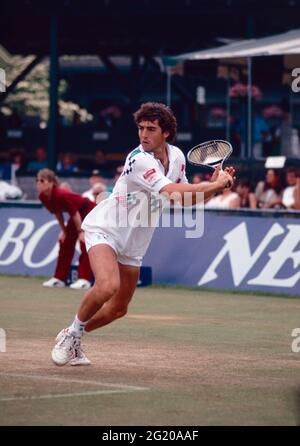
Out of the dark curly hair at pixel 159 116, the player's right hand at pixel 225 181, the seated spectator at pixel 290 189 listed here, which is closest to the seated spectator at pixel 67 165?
the seated spectator at pixel 290 189

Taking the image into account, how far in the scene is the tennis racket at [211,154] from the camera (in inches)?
414

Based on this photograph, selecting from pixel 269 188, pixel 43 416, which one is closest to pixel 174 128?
pixel 43 416

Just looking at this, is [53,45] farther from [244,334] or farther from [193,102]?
[244,334]

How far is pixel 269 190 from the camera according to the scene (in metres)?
21.9

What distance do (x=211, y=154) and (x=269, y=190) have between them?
11.3 meters

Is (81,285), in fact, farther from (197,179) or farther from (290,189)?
(290,189)

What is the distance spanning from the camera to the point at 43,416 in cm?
841

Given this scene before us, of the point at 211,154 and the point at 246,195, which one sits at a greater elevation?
the point at 211,154

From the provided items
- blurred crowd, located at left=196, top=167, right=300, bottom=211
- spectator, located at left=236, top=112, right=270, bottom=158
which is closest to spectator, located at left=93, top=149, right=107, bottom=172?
spectator, located at left=236, top=112, right=270, bottom=158

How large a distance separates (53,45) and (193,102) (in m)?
3.94

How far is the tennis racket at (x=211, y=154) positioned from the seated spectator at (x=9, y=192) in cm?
1500

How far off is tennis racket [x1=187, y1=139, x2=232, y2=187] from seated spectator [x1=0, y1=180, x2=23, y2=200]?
1500 cm

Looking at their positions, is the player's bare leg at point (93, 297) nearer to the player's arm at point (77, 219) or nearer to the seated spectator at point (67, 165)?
the player's arm at point (77, 219)

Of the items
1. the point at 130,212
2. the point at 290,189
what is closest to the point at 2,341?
the point at 130,212
